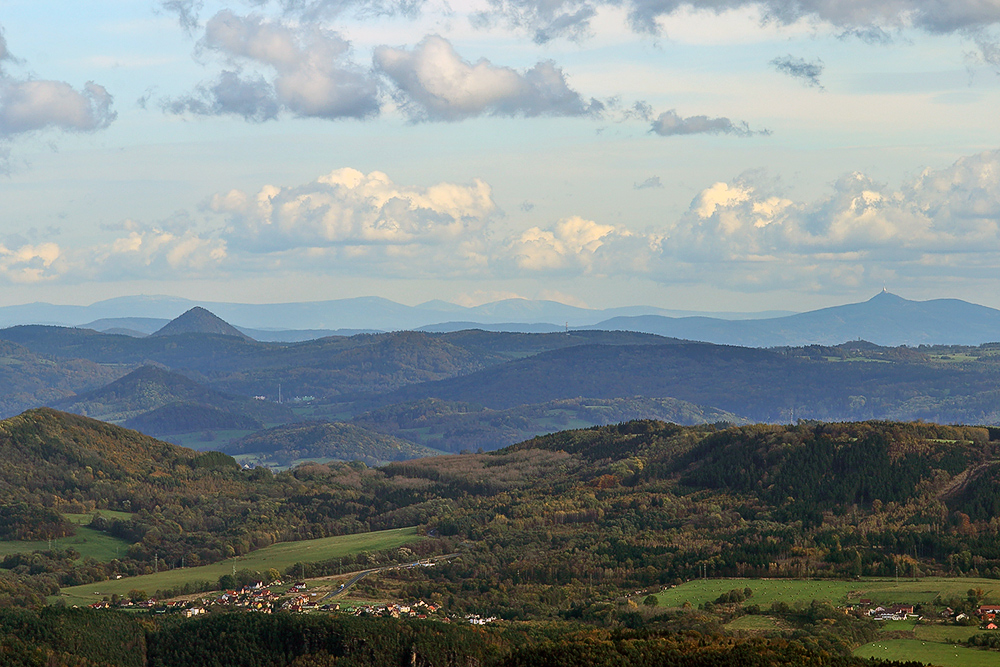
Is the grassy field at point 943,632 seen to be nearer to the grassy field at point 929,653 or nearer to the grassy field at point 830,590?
the grassy field at point 929,653

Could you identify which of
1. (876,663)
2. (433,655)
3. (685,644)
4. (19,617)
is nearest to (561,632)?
(433,655)

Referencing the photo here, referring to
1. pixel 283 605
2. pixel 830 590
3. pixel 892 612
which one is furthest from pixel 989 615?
pixel 283 605

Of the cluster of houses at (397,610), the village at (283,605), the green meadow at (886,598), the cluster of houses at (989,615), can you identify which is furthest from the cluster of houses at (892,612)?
the cluster of houses at (397,610)

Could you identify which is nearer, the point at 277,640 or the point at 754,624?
the point at 277,640

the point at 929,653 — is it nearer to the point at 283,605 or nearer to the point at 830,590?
the point at 830,590

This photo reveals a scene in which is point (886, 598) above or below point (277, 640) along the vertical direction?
above

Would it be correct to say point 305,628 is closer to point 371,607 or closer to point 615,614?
point 371,607
